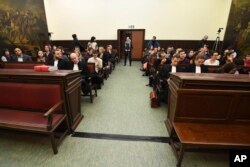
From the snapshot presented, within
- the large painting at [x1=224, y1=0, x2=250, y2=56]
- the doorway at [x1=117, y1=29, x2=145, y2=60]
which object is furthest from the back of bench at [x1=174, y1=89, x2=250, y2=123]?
the doorway at [x1=117, y1=29, x2=145, y2=60]

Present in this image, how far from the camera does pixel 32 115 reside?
2.46 metres

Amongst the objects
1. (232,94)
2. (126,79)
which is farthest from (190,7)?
(232,94)

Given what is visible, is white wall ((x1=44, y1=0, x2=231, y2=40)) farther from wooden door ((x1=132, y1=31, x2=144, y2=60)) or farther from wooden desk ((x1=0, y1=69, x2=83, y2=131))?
wooden desk ((x1=0, y1=69, x2=83, y2=131))

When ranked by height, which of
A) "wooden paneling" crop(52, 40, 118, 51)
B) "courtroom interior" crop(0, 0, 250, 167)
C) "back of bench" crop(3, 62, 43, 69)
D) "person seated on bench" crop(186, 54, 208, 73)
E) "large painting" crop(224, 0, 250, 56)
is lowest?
"courtroom interior" crop(0, 0, 250, 167)

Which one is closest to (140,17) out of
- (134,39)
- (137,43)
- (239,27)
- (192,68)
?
(134,39)

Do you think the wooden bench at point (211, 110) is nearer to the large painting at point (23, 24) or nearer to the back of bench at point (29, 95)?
the back of bench at point (29, 95)

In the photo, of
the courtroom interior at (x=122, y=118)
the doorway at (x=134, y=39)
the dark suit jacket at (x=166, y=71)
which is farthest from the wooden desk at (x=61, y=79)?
the doorway at (x=134, y=39)

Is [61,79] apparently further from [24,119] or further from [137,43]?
[137,43]

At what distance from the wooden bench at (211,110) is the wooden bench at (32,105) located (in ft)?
6.12

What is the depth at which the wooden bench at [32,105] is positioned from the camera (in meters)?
2.29

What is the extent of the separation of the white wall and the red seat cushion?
839cm

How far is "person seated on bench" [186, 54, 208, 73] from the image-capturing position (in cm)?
349

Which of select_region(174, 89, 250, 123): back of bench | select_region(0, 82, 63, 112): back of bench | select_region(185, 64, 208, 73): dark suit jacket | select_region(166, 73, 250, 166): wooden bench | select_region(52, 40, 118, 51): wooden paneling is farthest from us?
select_region(52, 40, 118, 51): wooden paneling

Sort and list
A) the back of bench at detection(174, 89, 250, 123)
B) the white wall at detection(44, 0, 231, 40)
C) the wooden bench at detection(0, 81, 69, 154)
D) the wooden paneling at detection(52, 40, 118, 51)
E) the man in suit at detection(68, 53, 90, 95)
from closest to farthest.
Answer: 1. the back of bench at detection(174, 89, 250, 123)
2. the wooden bench at detection(0, 81, 69, 154)
3. the man in suit at detection(68, 53, 90, 95)
4. the white wall at detection(44, 0, 231, 40)
5. the wooden paneling at detection(52, 40, 118, 51)
